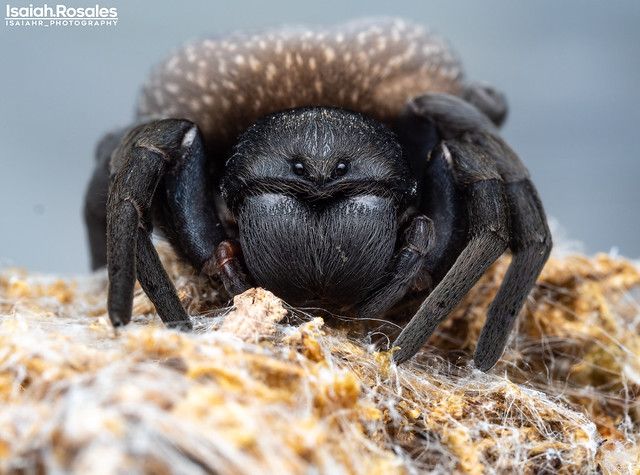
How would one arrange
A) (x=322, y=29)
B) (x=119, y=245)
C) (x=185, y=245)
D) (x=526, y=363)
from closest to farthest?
(x=119, y=245) → (x=185, y=245) → (x=526, y=363) → (x=322, y=29)

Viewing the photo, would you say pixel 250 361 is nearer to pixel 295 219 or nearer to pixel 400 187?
pixel 295 219

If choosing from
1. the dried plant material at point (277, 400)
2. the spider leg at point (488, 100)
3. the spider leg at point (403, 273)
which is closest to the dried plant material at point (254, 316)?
the dried plant material at point (277, 400)

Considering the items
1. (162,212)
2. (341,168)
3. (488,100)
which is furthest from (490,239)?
(488,100)

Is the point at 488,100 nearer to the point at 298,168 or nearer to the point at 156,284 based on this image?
the point at 298,168

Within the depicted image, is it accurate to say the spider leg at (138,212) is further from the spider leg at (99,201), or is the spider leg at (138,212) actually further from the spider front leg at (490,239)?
the spider front leg at (490,239)

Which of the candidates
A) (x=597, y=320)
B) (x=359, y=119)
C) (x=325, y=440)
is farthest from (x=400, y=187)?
(x=597, y=320)

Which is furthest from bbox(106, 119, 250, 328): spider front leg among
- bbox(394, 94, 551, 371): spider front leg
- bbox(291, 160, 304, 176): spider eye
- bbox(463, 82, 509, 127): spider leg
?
bbox(463, 82, 509, 127): spider leg

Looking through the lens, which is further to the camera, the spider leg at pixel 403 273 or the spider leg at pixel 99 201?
the spider leg at pixel 99 201
